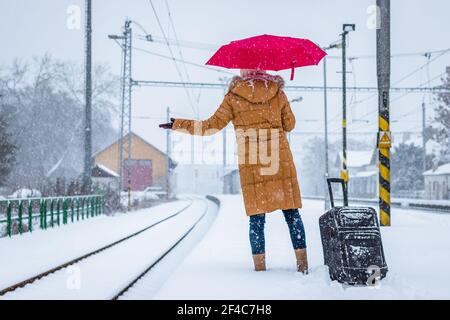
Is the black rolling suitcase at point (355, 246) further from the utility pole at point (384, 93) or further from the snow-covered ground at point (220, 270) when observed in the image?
the utility pole at point (384, 93)

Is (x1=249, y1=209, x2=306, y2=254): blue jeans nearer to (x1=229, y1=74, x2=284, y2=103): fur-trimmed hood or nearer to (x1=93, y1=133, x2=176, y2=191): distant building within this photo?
(x1=229, y1=74, x2=284, y2=103): fur-trimmed hood

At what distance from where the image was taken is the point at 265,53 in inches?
187

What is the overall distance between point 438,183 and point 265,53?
42.8 meters

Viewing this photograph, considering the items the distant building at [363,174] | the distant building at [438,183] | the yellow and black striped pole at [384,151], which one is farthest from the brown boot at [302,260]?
the distant building at [363,174]

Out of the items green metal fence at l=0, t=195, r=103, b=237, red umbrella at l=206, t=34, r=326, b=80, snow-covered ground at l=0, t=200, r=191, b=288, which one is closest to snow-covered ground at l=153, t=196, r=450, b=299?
red umbrella at l=206, t=34, r=326, b=80

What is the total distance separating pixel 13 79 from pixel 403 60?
30.0 meters

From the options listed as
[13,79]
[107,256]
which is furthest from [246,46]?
[13,79]

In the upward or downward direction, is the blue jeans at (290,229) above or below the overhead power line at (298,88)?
below

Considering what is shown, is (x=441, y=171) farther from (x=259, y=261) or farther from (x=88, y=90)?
(x=259, y=261)

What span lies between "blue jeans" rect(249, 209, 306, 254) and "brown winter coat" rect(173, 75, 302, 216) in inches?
4.9

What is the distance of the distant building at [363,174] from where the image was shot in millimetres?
63188

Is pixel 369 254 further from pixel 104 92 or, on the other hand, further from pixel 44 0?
pixel 104 92

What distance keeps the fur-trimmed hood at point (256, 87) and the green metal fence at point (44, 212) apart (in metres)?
8.43
